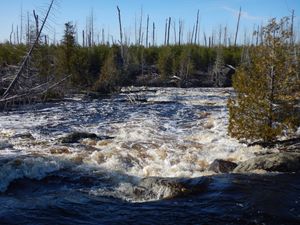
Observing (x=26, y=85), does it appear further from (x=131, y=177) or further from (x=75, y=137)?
(x=75, y=137)

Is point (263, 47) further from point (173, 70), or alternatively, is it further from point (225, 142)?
point (173, 70)

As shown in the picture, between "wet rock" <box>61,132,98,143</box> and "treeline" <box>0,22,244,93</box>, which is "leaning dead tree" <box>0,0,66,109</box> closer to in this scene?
"wet rock" <box>61,132,98,143</box>

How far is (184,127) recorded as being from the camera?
20094mm

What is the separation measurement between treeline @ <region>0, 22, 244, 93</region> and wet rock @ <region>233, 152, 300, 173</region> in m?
22.3

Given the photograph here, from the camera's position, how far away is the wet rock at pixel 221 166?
42.0 feet

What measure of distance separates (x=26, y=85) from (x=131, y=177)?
22.0 feet

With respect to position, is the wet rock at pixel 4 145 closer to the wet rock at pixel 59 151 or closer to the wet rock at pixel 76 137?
the wet rock at pixel 59 151

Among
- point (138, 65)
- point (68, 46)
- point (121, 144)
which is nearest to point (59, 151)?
point (121, 144)

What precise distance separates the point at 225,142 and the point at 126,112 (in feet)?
31.6

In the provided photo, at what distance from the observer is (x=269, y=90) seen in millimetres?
14891

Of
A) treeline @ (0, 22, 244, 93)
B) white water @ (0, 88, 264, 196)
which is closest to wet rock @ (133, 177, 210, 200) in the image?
white water @ (0, 88, 264, 196)

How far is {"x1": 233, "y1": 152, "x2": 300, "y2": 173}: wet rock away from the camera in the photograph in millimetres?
12352

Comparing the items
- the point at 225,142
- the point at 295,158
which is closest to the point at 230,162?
the point at 295,158

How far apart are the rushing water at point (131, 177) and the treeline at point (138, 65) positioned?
14.9m
